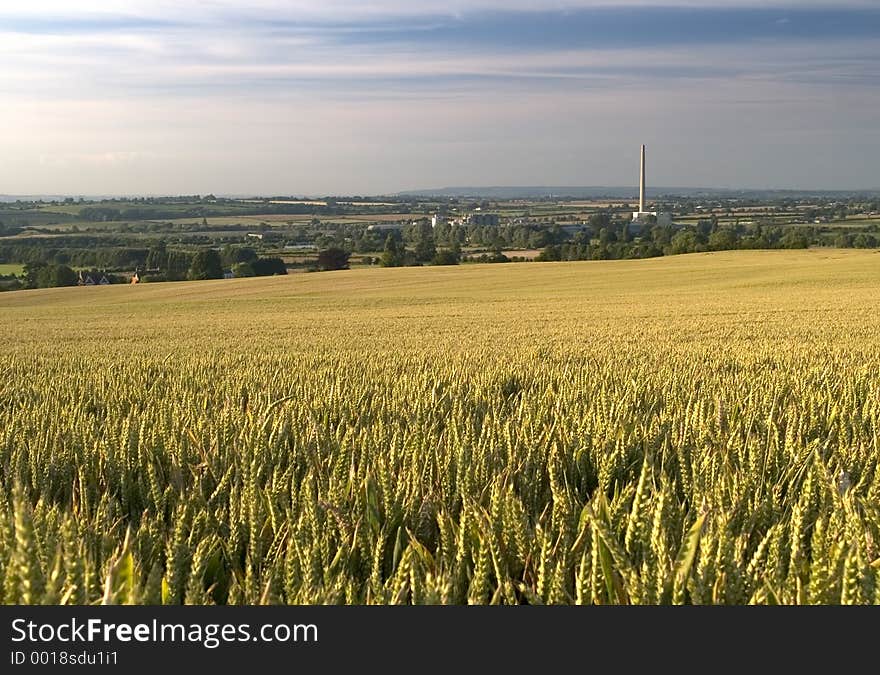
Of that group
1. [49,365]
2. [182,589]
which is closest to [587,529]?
[182,589]

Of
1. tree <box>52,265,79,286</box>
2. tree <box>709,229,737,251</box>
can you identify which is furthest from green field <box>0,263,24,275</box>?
tree <box>709,229,737,251</box>

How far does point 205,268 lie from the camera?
238 ft

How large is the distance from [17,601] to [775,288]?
40011 millimetres

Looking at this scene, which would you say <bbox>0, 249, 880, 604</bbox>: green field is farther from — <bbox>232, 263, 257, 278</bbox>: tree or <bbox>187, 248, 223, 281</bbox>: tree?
<bbox>187, 248, 223, 281</bbox>: tree

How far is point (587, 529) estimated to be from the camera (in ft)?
7.15

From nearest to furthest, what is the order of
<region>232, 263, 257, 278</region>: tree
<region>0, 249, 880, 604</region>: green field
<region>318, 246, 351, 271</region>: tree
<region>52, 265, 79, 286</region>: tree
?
<region>0, 249, 880, 604</region>: green field → <region>52, 265, 79, 286</region>: tree → <region>232, 263, 257, 278</region>: tree → <region>318, 246, 351, 271</region>: tree

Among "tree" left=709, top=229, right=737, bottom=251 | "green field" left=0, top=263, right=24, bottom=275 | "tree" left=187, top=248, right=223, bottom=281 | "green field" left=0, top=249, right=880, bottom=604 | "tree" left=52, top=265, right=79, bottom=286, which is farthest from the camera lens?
"green field" left=0, top=263, right=24, bottom=275

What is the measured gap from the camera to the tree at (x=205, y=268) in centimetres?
7231

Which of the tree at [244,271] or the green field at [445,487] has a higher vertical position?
the green field at [445,487]

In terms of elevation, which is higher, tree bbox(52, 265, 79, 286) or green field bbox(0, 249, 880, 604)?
green field bbox(0, 249, 880, 604)

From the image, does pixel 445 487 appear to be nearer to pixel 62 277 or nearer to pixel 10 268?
pixel 62 277

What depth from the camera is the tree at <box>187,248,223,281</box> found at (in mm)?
72312

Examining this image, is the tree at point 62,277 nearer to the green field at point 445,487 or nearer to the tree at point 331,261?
the tree at point 331,261

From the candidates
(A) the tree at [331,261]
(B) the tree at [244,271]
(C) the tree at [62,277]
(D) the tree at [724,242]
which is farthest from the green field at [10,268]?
(D) the tree at [724,242]
